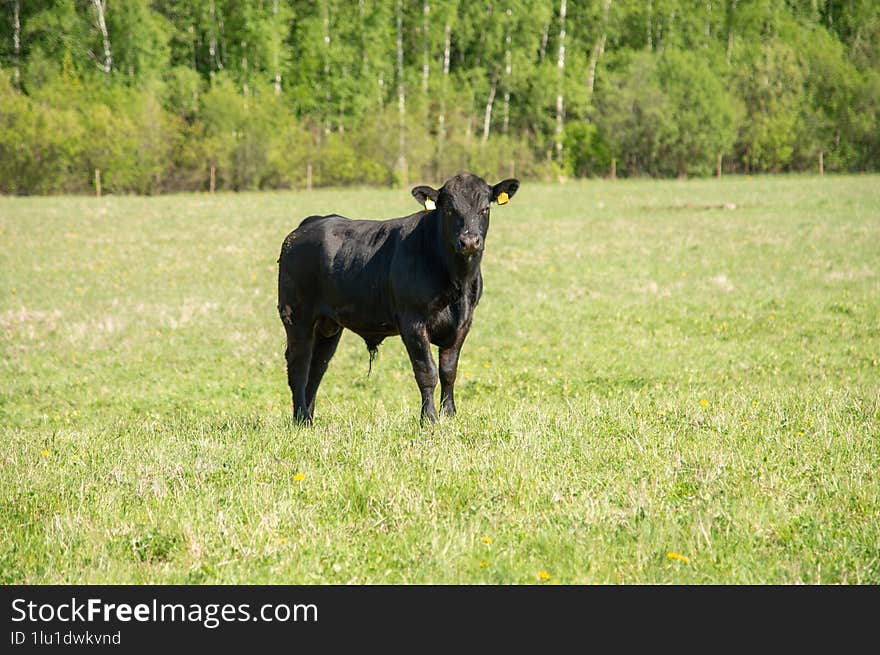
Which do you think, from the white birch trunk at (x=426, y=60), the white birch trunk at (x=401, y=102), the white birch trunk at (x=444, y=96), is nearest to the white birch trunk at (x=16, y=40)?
the white birch trunk at (x=401, y=102)

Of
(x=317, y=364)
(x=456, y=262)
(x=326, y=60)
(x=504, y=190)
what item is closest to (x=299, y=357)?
(x=317, y=364)

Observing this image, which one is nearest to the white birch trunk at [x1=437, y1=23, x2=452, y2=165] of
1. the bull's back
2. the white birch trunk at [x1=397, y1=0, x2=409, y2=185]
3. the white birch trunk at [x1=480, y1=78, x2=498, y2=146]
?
the white birch trunk at [x1=397, y1=0, x2=409, y2=185]

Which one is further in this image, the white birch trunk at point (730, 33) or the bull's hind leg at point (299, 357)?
the white birch trunk at point (730, 33)

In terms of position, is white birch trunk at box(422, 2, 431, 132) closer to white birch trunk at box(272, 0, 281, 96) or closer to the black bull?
white birch trunk at box(272, 0, 281, 96)

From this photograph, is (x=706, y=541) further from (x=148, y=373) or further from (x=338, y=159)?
(x=338, y=159)

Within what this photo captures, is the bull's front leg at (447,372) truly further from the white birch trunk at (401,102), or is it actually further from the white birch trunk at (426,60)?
the white birch trunk at (426,60)

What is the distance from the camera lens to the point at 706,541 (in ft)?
15.4

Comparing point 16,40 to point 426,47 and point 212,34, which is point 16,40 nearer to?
point 212,34

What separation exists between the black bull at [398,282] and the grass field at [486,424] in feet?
2.05

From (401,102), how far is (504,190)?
65935 millimetres

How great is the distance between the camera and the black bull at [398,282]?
328 inches

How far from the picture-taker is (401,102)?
7250cm

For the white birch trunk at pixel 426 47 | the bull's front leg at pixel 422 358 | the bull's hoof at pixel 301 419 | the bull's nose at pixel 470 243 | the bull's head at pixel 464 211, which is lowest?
the bull's hoof at pixel 301 419
